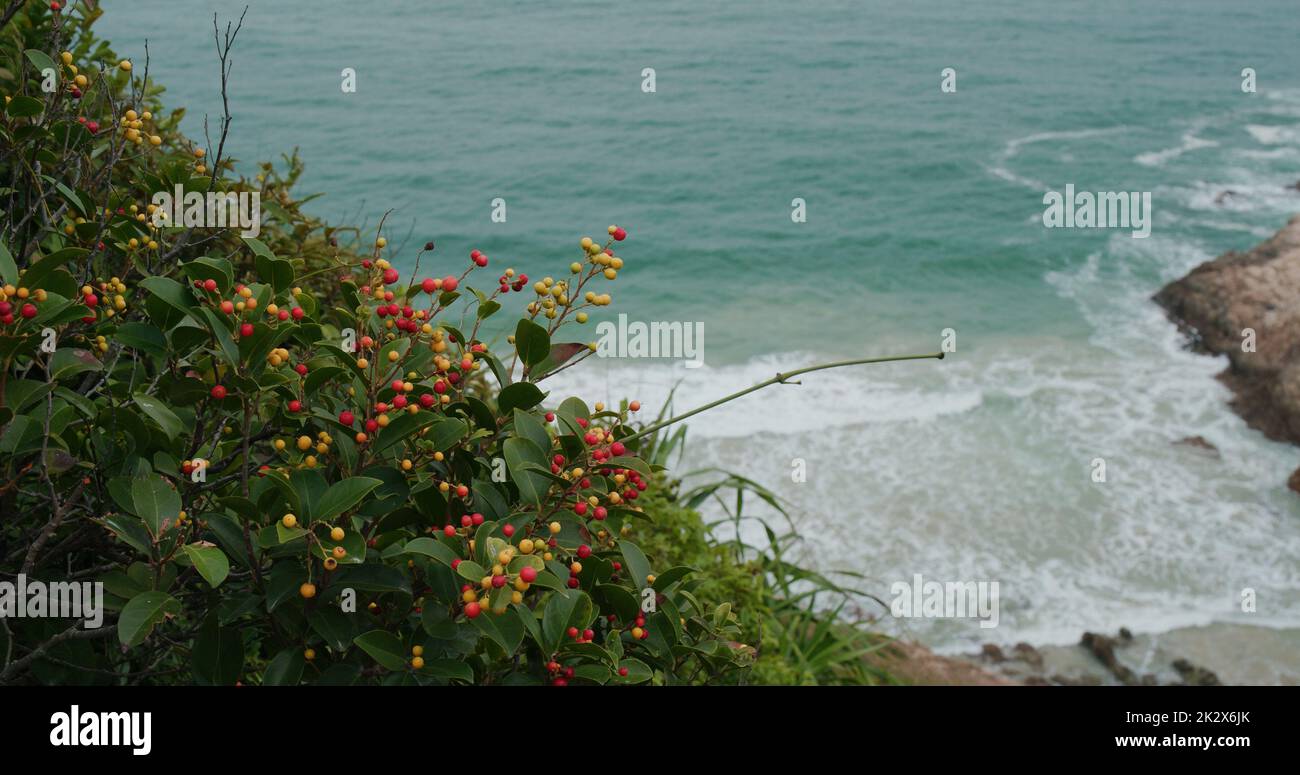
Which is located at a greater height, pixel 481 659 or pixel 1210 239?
pixel 1210 239

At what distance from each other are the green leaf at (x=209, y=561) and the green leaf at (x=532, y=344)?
68 cm

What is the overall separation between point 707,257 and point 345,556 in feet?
63.3

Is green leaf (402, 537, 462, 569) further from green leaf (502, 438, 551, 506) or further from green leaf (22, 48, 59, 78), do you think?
green leaf (22, 48, 59, 78)

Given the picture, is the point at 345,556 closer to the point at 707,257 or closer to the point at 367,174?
the point at 707,257

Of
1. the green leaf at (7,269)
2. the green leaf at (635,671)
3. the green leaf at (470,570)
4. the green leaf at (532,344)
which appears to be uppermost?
the green leaf at (7,269)

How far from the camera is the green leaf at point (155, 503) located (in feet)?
5.73

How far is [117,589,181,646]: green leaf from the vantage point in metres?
1.65

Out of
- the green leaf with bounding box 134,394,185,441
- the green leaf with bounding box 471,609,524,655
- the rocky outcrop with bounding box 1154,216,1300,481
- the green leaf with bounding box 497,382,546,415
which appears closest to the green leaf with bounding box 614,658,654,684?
the green leaf with bounding box 471,609,524,655

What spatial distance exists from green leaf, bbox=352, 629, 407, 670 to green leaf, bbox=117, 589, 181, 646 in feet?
0.96

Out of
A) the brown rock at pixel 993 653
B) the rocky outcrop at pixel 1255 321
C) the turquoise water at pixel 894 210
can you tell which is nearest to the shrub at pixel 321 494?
the turquoise water at pixel 894 210

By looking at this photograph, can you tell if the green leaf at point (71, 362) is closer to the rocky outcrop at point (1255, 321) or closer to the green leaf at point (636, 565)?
the green leaf at point (636, 565)

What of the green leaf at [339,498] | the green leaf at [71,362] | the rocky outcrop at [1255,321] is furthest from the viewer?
the rocky outcrop at [1255,321]
